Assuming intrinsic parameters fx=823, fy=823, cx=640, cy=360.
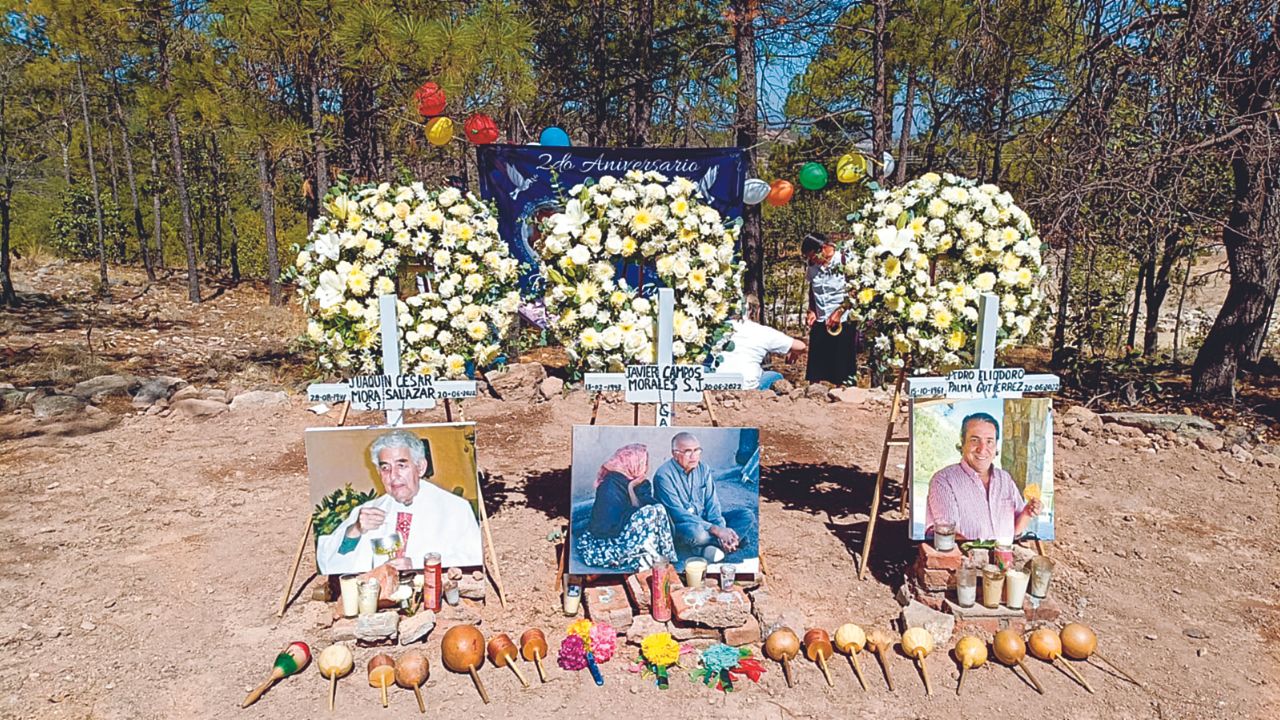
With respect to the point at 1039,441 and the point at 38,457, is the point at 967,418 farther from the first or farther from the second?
the point at 38,457

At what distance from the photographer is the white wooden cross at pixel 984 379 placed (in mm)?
4203

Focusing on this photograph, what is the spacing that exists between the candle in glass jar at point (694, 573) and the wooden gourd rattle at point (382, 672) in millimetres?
1435

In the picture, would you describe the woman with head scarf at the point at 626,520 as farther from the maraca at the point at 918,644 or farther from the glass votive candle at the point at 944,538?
the glass votive candle at the point at 944,538

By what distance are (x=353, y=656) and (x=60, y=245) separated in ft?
68.9

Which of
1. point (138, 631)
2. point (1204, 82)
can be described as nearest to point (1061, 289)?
point (1204, 82)

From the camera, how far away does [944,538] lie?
4.10 m

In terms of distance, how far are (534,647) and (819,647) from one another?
1.27m

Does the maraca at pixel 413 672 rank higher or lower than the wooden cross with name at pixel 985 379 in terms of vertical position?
lower

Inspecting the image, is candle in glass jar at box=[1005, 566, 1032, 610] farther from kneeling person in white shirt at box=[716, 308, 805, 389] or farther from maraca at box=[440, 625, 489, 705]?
kneeling person in white shirt at box=[716, 308, 805, 389]

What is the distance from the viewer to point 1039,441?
4.29m

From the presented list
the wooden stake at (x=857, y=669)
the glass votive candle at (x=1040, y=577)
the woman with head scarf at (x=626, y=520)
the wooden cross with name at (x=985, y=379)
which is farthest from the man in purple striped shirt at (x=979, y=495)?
the woman with head scarf at (x=626, y=520)

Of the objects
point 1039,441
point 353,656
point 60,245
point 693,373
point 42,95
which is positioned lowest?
point 353,656

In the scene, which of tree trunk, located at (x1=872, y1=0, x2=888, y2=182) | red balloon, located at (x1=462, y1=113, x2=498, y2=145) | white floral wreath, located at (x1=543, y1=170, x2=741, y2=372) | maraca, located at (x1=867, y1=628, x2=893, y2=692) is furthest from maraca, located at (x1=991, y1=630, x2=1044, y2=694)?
red balloon, located at (x1=462, y1=113, x2=498, y2=145)

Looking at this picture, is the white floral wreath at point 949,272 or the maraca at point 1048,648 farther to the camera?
the white floral wreath at point 949,272
